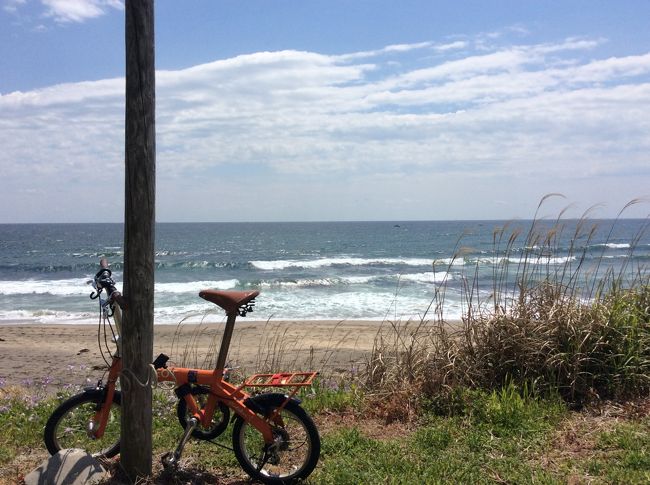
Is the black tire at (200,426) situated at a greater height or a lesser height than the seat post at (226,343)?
lesser

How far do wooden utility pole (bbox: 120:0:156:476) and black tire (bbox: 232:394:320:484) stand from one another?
595mm

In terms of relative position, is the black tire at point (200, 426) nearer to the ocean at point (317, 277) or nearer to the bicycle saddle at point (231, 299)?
the bicycle saddle at point (231, 299)

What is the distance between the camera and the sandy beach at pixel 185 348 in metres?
9.17

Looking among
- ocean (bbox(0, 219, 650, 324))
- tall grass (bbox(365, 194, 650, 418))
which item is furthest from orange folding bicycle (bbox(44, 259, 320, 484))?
ocean (bbox(0, 219, 650, 324))

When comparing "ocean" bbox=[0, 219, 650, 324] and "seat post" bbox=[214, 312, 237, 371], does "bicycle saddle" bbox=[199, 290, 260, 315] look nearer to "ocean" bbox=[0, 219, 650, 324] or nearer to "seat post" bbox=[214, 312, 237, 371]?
"seat post" bbox=[214, 312, 237, 371]

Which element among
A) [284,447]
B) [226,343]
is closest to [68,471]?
[226,343]

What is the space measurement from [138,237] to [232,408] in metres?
1.24

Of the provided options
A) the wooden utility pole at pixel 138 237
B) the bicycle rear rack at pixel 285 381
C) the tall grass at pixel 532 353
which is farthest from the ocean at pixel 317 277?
the wooden utility pole at pixel 138 237

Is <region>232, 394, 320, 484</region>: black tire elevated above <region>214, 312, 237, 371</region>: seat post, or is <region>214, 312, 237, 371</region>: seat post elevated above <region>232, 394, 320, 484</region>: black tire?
<region>214, 312, 237, 371</region>: seat post

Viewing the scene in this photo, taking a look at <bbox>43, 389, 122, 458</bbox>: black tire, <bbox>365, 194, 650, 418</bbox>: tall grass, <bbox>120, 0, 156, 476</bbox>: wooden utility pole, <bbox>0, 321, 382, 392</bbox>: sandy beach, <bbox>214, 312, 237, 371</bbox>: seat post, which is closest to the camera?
<bbox>120, 0, 156, 476</bbox>: wooden utility pole

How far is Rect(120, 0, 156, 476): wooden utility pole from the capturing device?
329 centimetres

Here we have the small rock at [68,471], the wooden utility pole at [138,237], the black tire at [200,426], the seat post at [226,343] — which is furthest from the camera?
the black tire at [200,426]

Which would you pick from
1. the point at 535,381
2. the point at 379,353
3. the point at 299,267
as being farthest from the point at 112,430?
the point at 299,267

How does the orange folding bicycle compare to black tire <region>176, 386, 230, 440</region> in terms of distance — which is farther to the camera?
black tire <region>176, 386, 230, 440</region>
